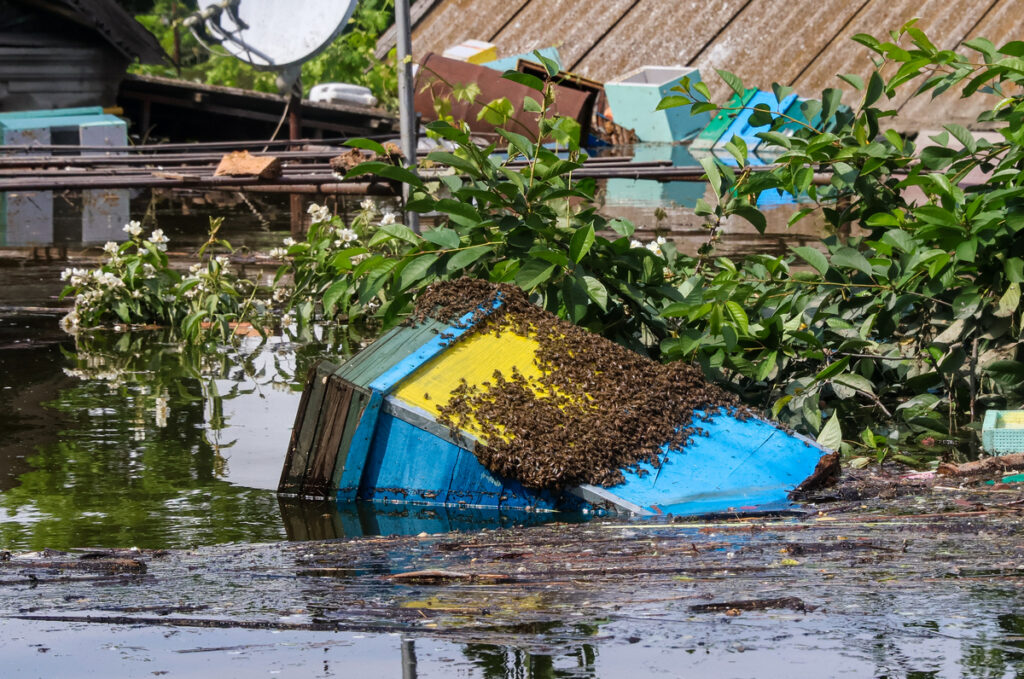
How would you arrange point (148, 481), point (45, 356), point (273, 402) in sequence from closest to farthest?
point (148, 481), point (273, 402), point (45, 356)

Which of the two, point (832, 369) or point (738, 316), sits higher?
point (738, 316)

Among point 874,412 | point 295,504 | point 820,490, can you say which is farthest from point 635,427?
point 874,412

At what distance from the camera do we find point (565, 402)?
15.4ft

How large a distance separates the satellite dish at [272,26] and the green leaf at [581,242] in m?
6.15

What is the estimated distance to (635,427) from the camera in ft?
15.1

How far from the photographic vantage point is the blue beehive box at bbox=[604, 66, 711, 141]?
22.2 metres

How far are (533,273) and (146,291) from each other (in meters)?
3.71

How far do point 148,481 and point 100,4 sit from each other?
15043 millimetres

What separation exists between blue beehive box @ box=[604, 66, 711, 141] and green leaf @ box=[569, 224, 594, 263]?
1743 centimetres

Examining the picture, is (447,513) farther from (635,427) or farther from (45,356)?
(45,356)

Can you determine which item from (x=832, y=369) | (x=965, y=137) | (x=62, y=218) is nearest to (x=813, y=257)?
(x=832, y=369)

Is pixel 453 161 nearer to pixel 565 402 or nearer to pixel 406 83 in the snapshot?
pixel 565 402

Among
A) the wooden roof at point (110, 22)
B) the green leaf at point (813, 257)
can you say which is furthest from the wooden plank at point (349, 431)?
the wooden roof at point (110, 22)

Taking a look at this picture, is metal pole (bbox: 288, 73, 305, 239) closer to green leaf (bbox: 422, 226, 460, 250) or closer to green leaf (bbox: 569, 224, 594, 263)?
green leaf (bbox: 422, 226, 460, 250)
